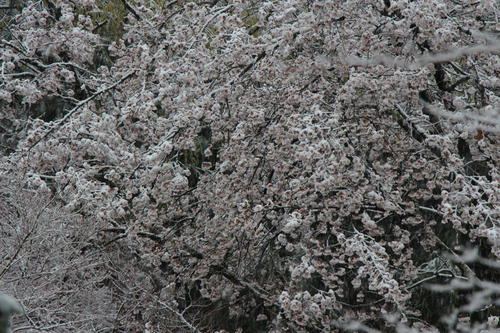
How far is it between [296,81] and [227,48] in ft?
1.83

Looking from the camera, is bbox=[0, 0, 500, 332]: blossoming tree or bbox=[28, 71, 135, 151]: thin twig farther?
bbox=[28, 71, 135, 151]: thin twig

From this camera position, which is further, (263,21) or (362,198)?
(263,21)

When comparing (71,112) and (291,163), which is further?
(71,112)

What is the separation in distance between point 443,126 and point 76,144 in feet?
8.75

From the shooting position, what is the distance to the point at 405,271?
5434 millimetres

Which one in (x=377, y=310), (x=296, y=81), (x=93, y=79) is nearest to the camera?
(x=296, y=81)

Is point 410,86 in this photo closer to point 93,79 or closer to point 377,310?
point 377,310

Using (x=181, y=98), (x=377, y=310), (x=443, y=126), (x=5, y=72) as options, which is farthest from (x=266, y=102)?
(x=5, y=72)

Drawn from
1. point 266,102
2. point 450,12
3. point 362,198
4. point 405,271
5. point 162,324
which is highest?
point 450,12

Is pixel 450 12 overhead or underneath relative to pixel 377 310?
overhead

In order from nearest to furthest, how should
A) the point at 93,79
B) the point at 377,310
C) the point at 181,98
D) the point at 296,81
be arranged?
1. the point at 181,98
2. the point at 296,81
3. the point at 377,310
4. the point at 93,79

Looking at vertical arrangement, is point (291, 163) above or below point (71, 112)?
below

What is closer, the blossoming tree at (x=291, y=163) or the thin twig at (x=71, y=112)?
the blossoming tree at (x=291, y=163)

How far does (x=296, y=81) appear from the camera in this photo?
5.35 m
